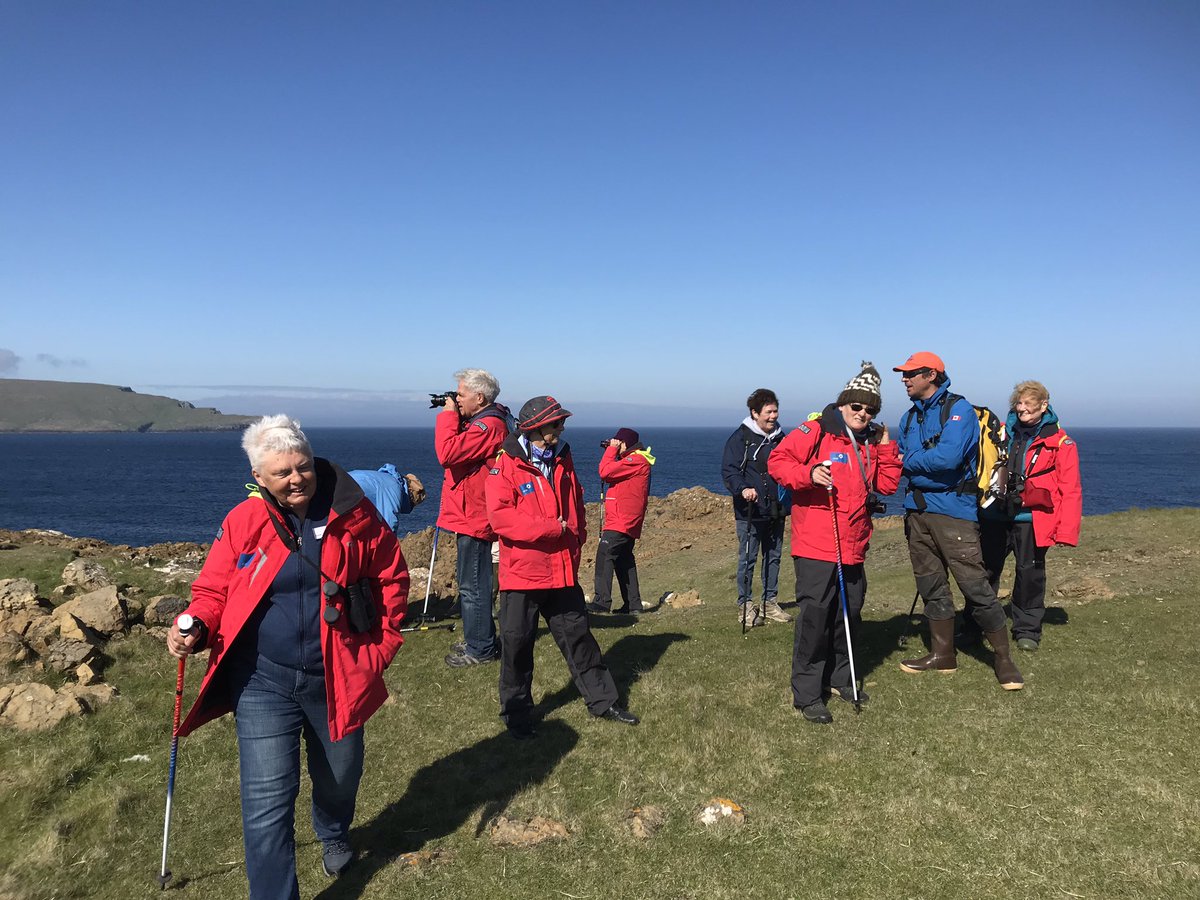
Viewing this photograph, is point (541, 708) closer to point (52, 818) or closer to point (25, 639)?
point (52, 818)

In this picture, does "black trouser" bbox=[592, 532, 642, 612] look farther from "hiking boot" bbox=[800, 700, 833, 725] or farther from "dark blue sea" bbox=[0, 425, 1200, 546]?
"dark blue sea" bbox=[0, 425, 1200, 546]

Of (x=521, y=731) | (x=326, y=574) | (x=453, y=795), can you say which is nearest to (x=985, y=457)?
(x=521, y=731)

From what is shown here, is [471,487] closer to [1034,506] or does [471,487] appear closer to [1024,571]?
[1034,506]

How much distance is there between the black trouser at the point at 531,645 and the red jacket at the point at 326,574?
2.14m

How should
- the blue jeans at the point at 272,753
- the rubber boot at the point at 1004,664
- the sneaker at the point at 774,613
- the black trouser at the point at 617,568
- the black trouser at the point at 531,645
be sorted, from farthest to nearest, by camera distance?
the black trouser at the point at 617,568, the sneaker at the point at 774,613, the rubber boot at the point at 1004,664, the black trouser at the point at 531,645, the blue jeans at the point at 272,753

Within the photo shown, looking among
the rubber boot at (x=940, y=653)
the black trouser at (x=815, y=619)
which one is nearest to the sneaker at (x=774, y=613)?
the rubber boot at (x=940, y=653)

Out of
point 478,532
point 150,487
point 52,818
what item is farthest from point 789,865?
point 150,487

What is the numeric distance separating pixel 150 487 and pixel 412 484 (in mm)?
81821

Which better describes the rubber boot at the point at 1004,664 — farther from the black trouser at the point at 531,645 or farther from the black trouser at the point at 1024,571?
the black trouser at the point at 531,645

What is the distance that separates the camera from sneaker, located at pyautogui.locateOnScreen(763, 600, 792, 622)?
420 inches

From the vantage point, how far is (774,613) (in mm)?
10789

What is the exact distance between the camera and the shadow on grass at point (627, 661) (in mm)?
7555

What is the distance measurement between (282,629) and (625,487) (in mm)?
8012

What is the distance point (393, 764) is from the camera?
250 inches
